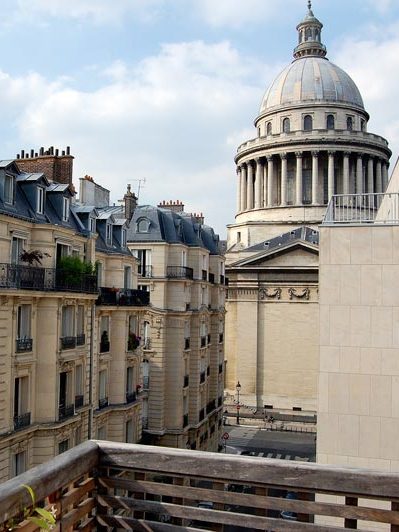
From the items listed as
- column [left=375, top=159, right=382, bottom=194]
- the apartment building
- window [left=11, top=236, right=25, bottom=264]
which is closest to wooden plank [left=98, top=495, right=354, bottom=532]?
the apartment building

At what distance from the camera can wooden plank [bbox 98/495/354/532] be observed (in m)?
4.72

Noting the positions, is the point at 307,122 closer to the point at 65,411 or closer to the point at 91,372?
the point at 91,372

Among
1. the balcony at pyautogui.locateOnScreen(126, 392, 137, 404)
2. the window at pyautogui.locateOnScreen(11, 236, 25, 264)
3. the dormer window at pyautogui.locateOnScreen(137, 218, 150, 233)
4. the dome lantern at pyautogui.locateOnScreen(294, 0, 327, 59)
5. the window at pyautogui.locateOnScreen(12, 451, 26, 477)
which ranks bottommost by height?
the window at pyautogui.locateOnScreen(12, 451, 26, 477)

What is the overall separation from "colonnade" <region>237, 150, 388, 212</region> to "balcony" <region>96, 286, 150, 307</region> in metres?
42.6

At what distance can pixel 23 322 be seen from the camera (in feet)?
60.6

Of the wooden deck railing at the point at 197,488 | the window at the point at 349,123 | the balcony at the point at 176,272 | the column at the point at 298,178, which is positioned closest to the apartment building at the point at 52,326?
the balcony at the point at 176,272

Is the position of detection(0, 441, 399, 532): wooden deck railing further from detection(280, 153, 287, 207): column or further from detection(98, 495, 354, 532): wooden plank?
detection(280, 153, 287, 207): column

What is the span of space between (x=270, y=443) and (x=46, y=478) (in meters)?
44.8

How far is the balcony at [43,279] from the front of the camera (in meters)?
17.3

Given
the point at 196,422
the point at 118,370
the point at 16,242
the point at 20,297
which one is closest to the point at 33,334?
the point at 20,297

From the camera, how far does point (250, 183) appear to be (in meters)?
72.1

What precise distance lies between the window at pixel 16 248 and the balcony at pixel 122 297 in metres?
5.36

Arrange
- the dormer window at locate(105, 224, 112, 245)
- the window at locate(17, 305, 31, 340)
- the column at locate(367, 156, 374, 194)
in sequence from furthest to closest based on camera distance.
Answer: the column at locate(367, 156, 374, 194) → the dormer window at locate(105, 224, 112, 245) → the window at locate(17, 305, 31, 340)

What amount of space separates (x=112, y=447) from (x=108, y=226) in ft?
72.2
